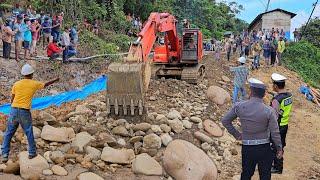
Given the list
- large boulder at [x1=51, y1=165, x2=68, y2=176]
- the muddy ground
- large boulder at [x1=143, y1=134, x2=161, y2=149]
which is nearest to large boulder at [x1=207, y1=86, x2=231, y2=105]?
the muddy ground

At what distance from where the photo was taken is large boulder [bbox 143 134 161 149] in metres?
9.61

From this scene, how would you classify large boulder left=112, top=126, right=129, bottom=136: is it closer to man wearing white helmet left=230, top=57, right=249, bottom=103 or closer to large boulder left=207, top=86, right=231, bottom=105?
man wearing white helmet left=230, top=57, right=249, bottom=103

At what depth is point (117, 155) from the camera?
902cm

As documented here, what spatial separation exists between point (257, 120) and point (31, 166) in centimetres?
401

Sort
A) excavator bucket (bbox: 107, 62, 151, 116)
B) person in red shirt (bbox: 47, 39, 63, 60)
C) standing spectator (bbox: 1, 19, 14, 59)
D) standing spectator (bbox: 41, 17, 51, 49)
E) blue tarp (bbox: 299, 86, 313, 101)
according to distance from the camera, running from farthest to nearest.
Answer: blue tarp (bbox: 299, 86, 313, 101)
standing spectator (bbox: 41, 17, 51, 49)
person in red shirt (bbox: 47, 39, 63, 60)
standing spectator (bbox: 1, 19, 14, 59)
excavator bucket (bbox: 107, 62, 151, 116)

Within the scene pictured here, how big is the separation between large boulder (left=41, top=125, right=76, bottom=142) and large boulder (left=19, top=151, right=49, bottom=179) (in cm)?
86

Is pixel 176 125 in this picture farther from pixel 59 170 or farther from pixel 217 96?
pixel 217 96

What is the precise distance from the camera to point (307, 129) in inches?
582

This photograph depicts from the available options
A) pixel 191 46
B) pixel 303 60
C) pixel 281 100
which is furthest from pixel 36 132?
pixel 303 60

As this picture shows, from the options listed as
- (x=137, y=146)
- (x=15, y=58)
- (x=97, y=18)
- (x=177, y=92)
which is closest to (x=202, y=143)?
(x=137, y=146)

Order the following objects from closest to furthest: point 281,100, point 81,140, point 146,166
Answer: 1. point 281,100
2. point 146,166
3. point 81,140

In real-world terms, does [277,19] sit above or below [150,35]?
above

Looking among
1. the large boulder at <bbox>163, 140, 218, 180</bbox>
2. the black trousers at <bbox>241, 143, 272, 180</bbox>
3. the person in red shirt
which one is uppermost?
the person in red shirt

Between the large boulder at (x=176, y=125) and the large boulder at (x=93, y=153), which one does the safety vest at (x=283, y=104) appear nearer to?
the large boulder at (x=176, y=125)
